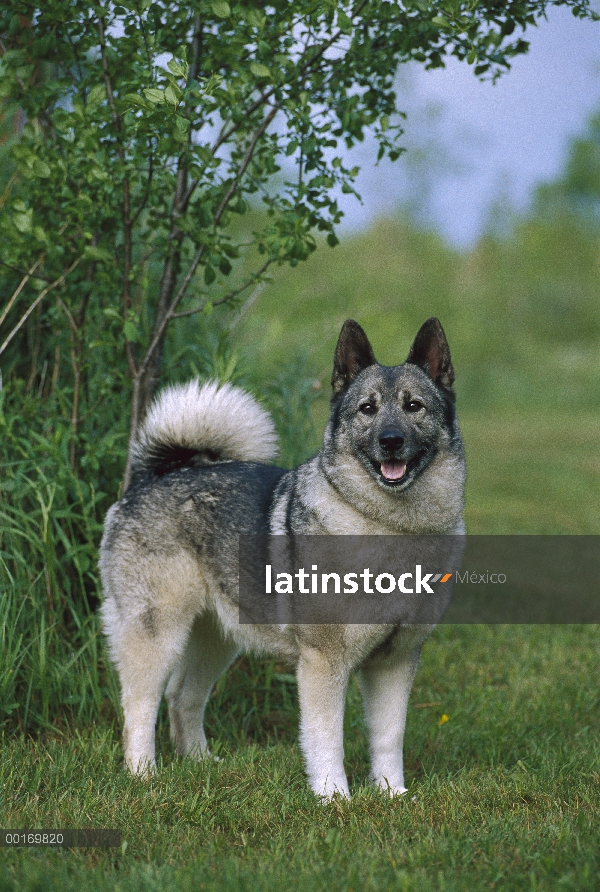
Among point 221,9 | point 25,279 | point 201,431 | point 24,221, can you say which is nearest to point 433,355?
point 201,431

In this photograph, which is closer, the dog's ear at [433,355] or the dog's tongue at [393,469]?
the dog's tongue at [393,469]

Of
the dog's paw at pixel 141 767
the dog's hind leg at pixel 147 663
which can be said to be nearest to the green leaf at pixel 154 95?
the dog's hind leg at pixel 147 663

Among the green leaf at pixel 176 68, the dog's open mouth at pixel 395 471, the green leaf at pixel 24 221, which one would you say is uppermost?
the green leaf at pixel 176 68

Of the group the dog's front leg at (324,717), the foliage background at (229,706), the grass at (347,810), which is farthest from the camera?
the dog's front leg at (324,717)

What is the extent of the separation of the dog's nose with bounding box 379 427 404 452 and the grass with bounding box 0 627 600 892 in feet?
3.96

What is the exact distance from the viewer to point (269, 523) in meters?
3.53

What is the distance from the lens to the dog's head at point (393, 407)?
3.19m

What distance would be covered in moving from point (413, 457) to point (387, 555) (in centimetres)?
37

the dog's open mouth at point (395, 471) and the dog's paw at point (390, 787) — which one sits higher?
the dog's open mouth at point (395, 471)

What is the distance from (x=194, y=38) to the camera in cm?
419

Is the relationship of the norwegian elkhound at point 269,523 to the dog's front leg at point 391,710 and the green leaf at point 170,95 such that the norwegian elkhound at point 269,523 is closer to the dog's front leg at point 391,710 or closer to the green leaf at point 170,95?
the dog's front leg at point 391,710

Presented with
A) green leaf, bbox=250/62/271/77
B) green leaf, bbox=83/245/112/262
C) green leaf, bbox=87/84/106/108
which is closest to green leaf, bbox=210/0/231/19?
green leaf, bbox=250/62/271/77

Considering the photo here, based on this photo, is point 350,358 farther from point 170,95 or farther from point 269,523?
point 170,95

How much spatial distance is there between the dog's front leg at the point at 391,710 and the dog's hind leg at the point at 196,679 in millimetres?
726
